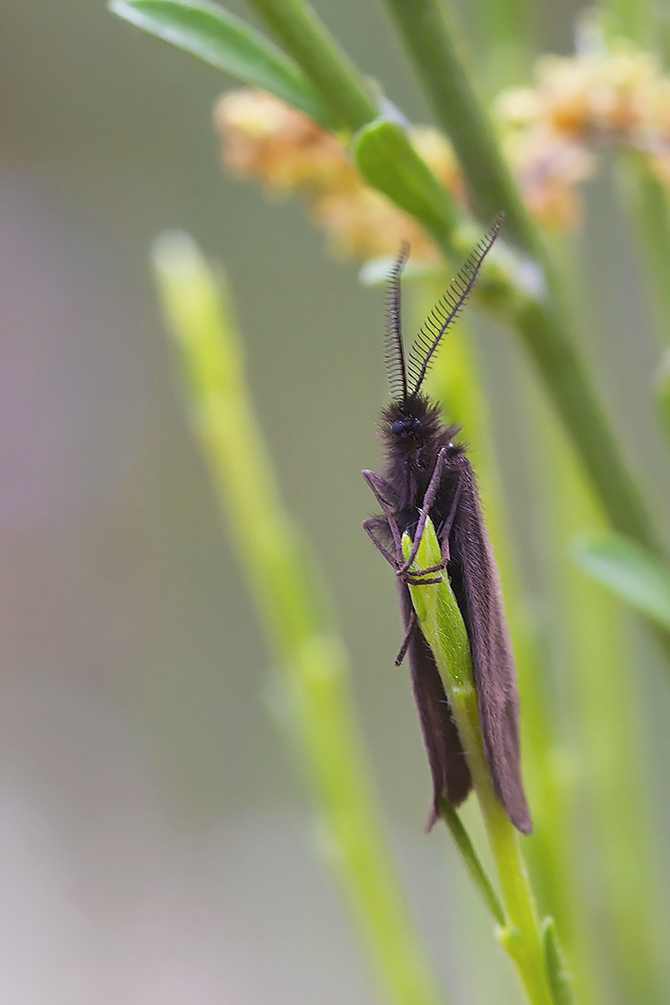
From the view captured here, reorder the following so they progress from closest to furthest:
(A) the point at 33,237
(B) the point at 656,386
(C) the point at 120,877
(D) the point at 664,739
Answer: (B) the point at 656,386
(D) the point at 664,739
(A) the point at 33,237
(C) the point at 120,877

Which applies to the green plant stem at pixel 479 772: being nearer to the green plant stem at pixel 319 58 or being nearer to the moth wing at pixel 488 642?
the moth wing at pixel 488 642

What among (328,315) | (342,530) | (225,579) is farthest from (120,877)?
(328,315)

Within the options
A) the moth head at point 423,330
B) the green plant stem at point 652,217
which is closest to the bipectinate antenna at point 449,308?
the moth head at point 423,330

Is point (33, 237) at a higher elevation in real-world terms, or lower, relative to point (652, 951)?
higher

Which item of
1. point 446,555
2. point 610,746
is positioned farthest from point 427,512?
point 610,746

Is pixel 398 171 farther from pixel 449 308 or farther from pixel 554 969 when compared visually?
pixel 554 969

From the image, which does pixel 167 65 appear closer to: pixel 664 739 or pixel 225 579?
pixel 225 579
